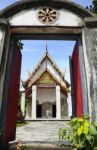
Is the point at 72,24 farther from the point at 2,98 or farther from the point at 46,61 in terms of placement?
the point at 46,61

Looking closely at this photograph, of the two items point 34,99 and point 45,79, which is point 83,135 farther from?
point 45,79

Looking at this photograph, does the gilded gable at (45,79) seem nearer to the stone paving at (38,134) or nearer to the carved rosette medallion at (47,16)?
the stone paving at (38,134)

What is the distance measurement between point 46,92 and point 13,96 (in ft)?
66.7

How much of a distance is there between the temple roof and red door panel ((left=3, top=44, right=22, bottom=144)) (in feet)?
59.2

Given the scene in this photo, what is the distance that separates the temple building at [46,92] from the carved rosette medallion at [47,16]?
1848 cm

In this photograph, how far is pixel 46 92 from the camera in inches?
1068

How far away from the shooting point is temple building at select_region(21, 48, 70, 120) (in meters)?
25.1

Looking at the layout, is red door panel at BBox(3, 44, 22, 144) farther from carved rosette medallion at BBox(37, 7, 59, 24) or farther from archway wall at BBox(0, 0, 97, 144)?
carved rosette medallion at BBox(37, 7, 59, 24)

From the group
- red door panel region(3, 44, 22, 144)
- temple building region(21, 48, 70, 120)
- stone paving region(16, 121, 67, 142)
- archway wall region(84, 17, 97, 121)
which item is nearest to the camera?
archway wall region(84, 17, 97, 121)

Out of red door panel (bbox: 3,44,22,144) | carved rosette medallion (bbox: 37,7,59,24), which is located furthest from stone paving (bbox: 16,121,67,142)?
carved rosette medallion (bbox: 37,7,59,24)

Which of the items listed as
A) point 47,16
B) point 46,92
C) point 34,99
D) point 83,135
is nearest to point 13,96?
point 47,16

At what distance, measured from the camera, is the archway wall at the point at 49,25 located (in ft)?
19.9

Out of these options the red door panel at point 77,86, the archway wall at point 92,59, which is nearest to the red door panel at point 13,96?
the red door panel at point 77,86

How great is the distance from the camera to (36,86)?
1001 inches
